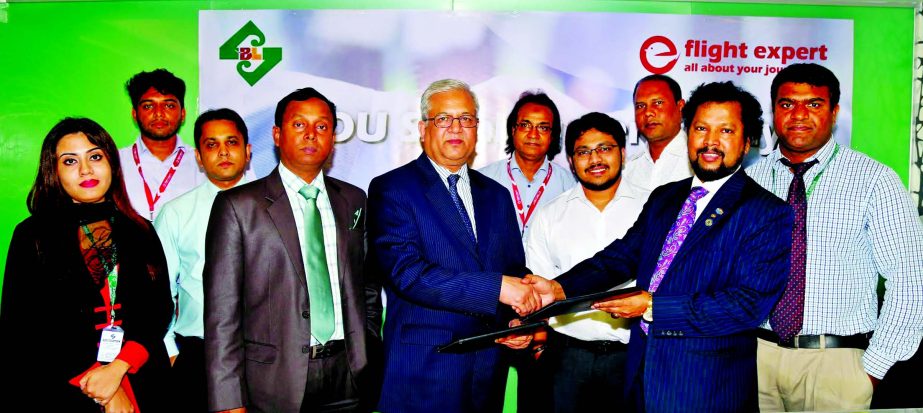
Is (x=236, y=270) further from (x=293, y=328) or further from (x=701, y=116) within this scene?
(x=701, y=116)

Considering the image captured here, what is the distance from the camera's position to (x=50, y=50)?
467 centimetres

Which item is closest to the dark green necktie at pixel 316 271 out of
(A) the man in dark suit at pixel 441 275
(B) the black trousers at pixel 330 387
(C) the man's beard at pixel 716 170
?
(B) the black trousers at pixel 330 387

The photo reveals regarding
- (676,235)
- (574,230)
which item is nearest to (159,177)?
(574,230)

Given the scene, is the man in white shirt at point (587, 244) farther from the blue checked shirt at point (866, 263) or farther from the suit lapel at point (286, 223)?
the suit lapel at point (286, 223)

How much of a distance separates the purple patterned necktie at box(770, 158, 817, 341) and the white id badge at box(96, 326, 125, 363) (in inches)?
138

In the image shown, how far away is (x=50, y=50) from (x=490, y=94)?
3.02 meters

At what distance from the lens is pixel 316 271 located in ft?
12.2

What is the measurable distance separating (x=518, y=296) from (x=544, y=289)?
235mm

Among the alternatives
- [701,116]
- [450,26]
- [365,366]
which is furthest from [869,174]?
[365,366]

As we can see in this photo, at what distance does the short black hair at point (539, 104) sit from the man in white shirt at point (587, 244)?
175mm

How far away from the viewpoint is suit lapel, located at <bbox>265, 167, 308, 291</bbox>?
11.9ft

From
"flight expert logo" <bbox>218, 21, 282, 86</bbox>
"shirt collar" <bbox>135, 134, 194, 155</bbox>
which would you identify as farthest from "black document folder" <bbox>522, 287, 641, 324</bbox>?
"shirt collar" <bbox>135, 134, 194, 155</bbox>

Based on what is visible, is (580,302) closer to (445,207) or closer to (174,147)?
(445,207)

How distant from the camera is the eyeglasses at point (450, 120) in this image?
3879 millimetres
